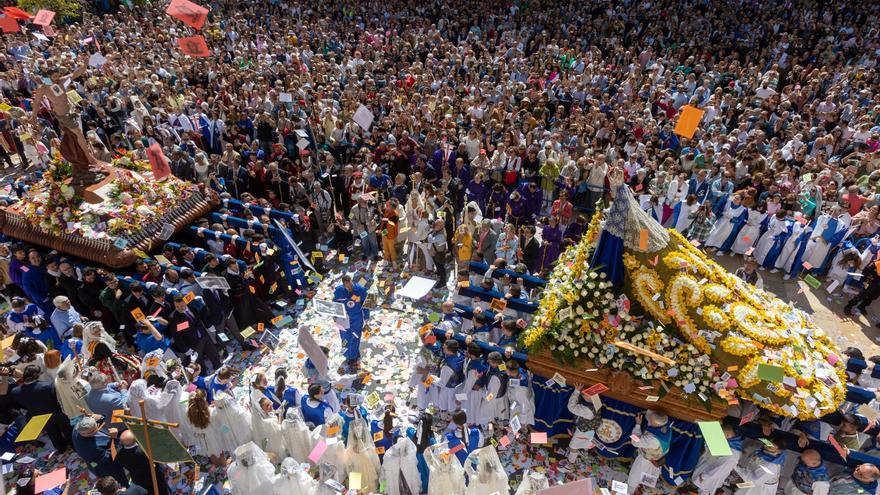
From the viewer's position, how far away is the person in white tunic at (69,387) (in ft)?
27.5

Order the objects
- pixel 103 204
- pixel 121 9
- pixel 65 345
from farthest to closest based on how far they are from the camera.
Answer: pixel 121 9, pixel 103 204, pixel 65 345

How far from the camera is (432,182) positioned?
15.1 metres

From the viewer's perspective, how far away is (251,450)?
6.93m

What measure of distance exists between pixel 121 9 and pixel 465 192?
2779 centimetres

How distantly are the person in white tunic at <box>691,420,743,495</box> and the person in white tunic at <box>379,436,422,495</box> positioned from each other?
426 cm

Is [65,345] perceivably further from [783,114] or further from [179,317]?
[783,114]

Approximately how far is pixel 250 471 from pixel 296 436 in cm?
96

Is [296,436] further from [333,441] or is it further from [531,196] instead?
[531,196]

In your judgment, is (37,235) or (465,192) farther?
(465,192)

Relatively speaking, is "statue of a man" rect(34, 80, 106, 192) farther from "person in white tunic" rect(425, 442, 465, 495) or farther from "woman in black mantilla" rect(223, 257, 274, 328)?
"person in white tunic" rect(425, 442, 465, 495)

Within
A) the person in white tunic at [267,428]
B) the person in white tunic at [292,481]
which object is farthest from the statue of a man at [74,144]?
the person in white tunic at [292,481]

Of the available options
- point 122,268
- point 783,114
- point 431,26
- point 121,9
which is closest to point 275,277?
point 122,268

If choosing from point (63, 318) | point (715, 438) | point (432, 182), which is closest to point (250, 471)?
point (63, 318)

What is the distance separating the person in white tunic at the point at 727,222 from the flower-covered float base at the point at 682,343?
203 inches
